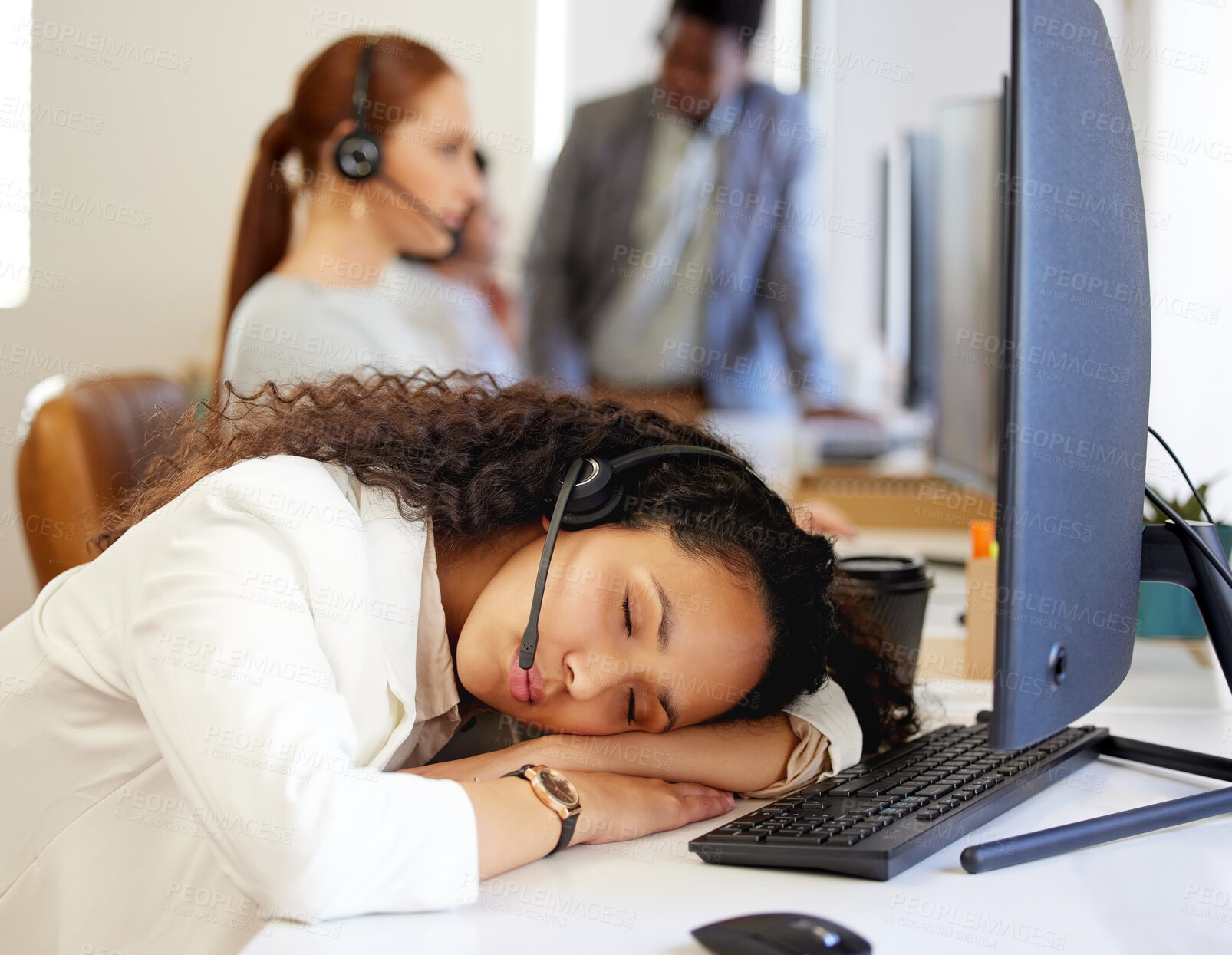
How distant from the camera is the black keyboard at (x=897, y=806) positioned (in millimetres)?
627

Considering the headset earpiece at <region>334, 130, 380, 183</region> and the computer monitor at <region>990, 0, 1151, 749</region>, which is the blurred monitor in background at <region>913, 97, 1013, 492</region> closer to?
the computer monitor at <region>990, 0, 1151, 749</region>

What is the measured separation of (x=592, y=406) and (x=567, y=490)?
0.57 feet

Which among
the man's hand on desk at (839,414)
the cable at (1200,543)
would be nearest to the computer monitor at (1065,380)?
the cable at (1200,543)

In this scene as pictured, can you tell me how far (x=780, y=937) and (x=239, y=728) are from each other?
0.99ft

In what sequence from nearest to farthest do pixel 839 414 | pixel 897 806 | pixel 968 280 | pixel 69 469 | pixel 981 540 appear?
pixel 897 806 → pixel 981 540 → pixel 69 469 → pixel 968 280 → pixel 839 414

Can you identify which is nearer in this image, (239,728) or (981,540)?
(239,728)

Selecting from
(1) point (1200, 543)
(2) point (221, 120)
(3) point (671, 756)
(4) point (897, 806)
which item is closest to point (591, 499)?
(3) point (671, 756)

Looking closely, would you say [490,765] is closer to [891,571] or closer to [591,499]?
[591,499]

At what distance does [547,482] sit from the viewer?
86 centimetres

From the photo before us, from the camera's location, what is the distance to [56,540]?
52.0 inches

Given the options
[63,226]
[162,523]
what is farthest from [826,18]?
[162,523]

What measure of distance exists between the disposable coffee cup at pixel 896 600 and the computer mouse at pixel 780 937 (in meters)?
0.50

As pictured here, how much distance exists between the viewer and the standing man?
2.53 metres

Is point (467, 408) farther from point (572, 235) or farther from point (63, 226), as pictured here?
point (63, 226)
